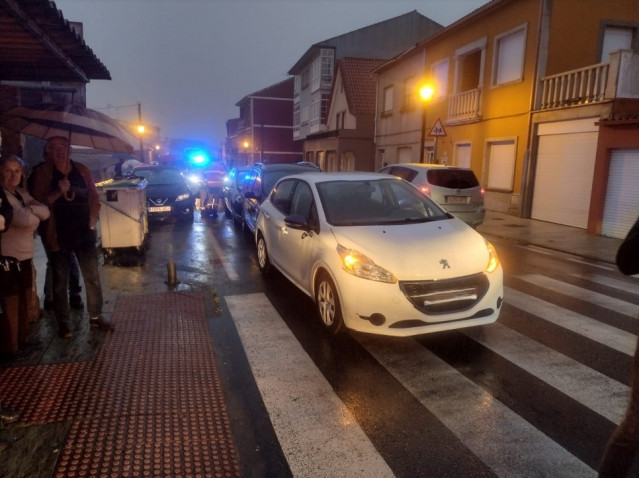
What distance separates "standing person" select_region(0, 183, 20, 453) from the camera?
308 cm

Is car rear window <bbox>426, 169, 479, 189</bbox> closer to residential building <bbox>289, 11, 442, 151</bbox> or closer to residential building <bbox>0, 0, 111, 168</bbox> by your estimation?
residential building <bbox>0, 0, 111, 168</bbox>

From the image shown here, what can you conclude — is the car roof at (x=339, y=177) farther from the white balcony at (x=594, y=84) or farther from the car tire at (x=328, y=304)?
the white balcony at (x=594, y=84)

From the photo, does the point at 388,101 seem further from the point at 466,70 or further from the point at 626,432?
the point at 626,432

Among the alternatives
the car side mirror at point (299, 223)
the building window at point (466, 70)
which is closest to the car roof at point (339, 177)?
the car side mirror at point (299, 223)

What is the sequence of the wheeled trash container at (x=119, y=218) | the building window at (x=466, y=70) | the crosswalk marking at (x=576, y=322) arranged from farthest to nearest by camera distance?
the building window at (x=466, y=70), the wheeled trash container at (x=119, y=218), the crosswalk marking at (x=576, y=322)

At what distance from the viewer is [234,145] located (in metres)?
72.2

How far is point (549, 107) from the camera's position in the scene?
1467 cm

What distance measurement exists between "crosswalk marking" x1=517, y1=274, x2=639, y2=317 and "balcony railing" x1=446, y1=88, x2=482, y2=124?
1211cm

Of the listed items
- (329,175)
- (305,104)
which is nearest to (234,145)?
(305,104)

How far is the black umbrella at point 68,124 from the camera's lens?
4883mm

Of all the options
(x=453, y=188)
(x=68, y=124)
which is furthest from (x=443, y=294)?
(x=453, y=188)

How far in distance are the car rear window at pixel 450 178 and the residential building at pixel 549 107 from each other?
3.78 metres

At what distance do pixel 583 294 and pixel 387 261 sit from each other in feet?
13.0

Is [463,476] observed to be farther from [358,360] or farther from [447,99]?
[447,99]
